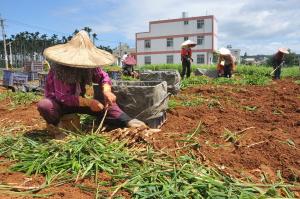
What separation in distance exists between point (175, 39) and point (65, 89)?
158 ft

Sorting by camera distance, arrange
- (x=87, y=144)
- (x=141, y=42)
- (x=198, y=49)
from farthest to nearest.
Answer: (x=141, y=42) < (x=198, y=49) < (x=87, y=144)

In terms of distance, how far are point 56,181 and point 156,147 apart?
92cm

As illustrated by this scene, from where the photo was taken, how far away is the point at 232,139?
3.63 m

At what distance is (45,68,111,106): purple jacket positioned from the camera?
3670 mm

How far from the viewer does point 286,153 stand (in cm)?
324

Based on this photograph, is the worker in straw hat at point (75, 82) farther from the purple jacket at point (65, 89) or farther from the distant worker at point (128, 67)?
the distant worker at point (128, 67)

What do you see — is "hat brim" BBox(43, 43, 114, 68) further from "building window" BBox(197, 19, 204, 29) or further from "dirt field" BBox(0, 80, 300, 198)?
"building window" BBox(197, 19, 204, 29)

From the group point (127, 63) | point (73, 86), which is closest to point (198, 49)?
point (127, 63)

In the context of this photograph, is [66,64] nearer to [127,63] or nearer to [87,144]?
[87,144]

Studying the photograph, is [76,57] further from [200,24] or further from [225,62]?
[200,24]

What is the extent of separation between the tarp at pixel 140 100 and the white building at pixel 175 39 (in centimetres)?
4445

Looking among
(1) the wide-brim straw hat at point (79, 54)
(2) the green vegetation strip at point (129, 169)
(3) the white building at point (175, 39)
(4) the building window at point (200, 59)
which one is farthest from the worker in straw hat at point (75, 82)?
(4) the building window at point (200, 59)

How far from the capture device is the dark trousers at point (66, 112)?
12.0ft

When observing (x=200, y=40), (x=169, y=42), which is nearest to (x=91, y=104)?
(x=200, y=40)
